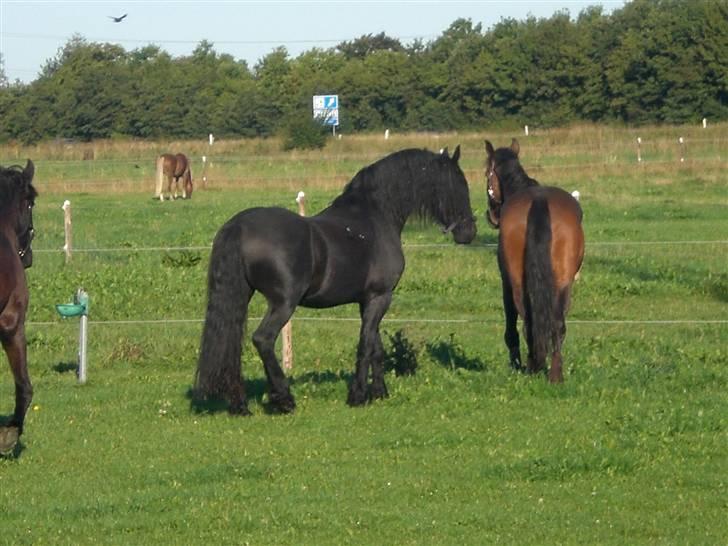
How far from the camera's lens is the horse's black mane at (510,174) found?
12.4 metres

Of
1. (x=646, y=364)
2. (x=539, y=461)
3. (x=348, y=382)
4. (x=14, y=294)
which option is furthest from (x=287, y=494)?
(x=646, y=364)

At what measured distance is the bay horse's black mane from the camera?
1091 cm

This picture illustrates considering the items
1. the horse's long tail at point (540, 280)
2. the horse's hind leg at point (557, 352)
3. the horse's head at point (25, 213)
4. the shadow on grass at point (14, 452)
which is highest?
the horse's head at point (25, 213)

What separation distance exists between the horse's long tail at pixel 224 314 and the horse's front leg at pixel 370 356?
1179mm

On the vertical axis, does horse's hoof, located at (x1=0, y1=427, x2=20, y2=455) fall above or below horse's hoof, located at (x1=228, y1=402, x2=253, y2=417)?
above

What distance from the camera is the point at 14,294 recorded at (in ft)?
28.3

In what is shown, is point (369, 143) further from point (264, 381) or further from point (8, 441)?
point (8, 441)

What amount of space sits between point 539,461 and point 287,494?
5.51ft

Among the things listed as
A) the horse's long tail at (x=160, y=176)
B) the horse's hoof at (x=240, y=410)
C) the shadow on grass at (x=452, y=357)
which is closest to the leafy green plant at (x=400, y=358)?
the shadow on grass at (x=452, y=357)

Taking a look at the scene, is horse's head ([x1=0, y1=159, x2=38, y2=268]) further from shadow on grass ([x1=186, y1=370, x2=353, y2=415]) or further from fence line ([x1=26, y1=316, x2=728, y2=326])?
fence line ([x1=26, y1=316, x2=728, y2=326])

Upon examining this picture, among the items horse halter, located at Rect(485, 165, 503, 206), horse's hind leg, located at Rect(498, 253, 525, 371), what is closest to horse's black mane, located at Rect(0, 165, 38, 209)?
horse's hind leg, located at Rect(498, 253, 525, 371)

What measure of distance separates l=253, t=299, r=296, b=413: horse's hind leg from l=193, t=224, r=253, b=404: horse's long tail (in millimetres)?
214

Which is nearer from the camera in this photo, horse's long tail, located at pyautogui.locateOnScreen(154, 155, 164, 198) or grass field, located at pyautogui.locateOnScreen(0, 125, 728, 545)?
grass field, located at pyautogui.locateOnScreen(0, 125, 728, 545)

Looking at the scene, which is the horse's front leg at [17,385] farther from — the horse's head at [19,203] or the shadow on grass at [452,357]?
the shadow on grass at [452,357]
